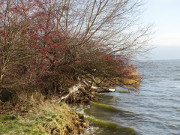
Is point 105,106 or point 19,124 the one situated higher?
point 19,124

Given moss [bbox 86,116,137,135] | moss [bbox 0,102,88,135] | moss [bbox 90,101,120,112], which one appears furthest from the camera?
moss [bbox 90,101,120,112]

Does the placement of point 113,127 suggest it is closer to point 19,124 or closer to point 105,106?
point 105,106

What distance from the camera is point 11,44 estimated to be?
4801 millimetres

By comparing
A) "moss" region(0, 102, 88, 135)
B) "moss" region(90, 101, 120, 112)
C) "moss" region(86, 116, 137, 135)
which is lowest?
"moss" region(86, 116, 137, 135)

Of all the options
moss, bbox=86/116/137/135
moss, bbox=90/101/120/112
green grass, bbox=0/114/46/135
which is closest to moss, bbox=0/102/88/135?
green grass, bbox=0/114/46/135

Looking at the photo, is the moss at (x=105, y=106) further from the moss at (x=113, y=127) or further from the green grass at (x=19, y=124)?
the green grass at (x=19, y=124)

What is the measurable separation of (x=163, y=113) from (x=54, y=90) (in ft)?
19.9

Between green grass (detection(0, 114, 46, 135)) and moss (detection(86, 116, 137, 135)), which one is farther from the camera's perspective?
moss (detection(86, 116, 137, 135))

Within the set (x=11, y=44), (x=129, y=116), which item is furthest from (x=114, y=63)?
(x=11, y=44)

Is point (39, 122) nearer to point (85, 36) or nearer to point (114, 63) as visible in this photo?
point (85, 36)

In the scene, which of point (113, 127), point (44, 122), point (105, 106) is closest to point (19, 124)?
point (44, 122)

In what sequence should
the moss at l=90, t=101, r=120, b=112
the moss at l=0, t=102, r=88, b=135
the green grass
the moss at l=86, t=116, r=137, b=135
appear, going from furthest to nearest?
the moss at l=90, t=101, r=120, b=112, the moss at l=86, t=116, r=137, b=135, the moss at l=0, t=102, r=88, b=135, the green grass

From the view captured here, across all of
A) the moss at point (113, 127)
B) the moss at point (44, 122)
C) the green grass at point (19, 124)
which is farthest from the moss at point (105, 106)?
the green grass at point (19, 124)

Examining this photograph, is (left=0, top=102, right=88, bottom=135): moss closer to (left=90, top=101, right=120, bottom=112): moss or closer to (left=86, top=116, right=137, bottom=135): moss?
(left=86, top=116, right=137, bottom=135): moss
